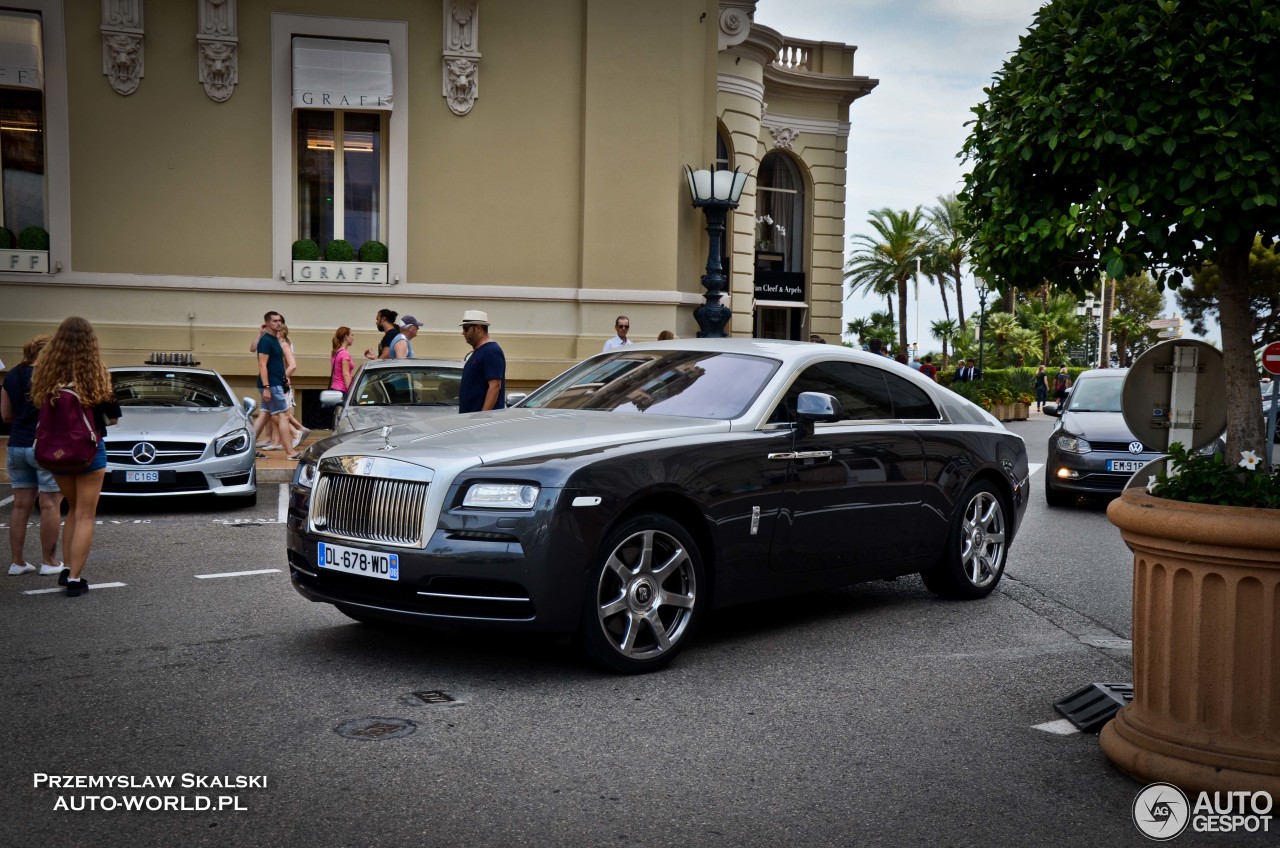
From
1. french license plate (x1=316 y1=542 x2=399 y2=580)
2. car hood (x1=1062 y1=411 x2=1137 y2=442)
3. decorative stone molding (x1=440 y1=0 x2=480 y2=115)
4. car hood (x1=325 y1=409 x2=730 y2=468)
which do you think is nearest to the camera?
french license plate (x1=316 y1=542 x2=399 y2=580)

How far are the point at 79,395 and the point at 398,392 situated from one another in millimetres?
5431

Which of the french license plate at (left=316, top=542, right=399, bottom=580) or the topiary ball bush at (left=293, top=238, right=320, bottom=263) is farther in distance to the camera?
the topiary ball bush at (left=293, top=238, right=320, bottom=263)

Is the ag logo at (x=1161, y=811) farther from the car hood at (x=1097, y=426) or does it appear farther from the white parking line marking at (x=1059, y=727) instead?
the car hood at (x=1097, y=426)

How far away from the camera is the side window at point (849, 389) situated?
6.96 m

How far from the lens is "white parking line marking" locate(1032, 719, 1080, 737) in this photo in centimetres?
529

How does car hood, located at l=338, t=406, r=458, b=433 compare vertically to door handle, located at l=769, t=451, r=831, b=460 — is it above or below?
below

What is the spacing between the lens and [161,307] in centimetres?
1955

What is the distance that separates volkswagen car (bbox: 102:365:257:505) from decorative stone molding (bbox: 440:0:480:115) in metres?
8.53

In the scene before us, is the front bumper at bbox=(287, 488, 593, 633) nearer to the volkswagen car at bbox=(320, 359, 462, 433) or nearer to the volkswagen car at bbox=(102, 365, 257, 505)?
the volkswagen car at bbox=(102, 365, 257, 505)

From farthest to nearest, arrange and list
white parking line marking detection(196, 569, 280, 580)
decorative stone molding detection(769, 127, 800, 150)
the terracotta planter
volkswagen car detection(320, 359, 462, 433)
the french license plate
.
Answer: decorative stone molding detection(769, 127, 800, 150) < volkswagen car detection(320, 359, 462, 433) < white parking line marking detection(196, 569, 280, 580) < the french license plate < the terracotta planter

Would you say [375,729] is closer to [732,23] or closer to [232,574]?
[232,574]

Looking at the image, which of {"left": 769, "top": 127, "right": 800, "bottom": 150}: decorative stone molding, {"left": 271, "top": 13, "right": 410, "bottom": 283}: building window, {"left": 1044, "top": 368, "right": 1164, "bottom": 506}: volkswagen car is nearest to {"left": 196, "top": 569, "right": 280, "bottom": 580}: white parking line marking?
{"left": 1044, "top": 368, "right": 1164, "bottom": 506}: volkswagen car

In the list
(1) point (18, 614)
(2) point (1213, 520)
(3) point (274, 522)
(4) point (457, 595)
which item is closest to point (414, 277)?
(3) point (274, 522)

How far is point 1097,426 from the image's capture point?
14.1 metres
